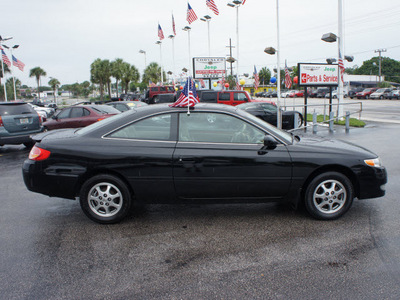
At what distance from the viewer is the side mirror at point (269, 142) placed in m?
4.48

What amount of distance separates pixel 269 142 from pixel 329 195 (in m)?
1.07

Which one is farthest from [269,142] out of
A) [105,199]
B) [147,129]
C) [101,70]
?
[101,70]

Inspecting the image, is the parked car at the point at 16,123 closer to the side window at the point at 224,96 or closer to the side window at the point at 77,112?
the side window at the point at 77,112

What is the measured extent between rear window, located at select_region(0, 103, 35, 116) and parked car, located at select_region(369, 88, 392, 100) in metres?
45.9

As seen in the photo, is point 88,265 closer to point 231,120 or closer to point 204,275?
point 204,275

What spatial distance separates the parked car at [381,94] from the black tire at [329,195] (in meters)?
47.5

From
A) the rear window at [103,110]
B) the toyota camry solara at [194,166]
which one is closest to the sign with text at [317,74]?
the rear window at [103,110]

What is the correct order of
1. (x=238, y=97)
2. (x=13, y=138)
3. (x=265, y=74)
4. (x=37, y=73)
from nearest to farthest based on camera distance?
(x=13, y=138) < (x=238, y=97) < (x=37, y=73) < (x=265, y=74)

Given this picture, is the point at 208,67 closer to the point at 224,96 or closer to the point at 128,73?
the point at 224,96

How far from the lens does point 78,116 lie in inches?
488

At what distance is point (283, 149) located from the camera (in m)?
4.59

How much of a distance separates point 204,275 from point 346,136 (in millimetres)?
11248

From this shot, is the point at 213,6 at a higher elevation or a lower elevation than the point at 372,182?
higher

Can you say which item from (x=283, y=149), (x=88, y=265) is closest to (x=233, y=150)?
(x=283, y=149)
